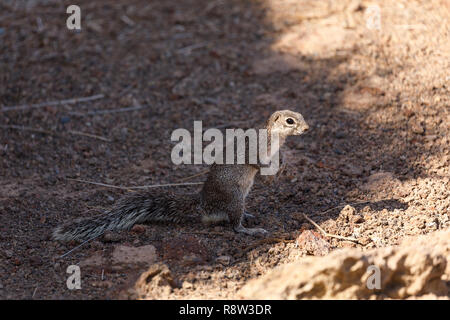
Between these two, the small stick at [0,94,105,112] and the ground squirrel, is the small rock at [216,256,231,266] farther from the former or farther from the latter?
the small stick at [0,94,105,112]

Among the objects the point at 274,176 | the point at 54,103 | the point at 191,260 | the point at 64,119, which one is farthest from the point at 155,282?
the point at 54,103

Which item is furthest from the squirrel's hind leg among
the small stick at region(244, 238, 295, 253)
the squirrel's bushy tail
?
the squirrel's bushy tail

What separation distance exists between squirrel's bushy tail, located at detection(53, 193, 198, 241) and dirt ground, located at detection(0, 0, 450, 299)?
90 millimetres

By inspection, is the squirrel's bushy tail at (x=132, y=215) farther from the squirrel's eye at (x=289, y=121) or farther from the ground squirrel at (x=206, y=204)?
the squirrel's eye at (x=289, y=121)

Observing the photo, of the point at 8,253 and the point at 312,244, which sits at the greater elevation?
the point at 312,244

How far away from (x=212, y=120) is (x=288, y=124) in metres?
2.09

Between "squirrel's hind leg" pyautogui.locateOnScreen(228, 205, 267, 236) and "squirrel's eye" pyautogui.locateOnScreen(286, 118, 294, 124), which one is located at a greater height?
"squirrel's eye" pyautogui.locateOnScreen(286, 118, 294, 124)

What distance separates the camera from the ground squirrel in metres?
4.62

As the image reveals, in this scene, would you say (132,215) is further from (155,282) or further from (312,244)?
(312,244)

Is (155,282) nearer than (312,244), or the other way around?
(155,282)

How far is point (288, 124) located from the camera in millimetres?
4680

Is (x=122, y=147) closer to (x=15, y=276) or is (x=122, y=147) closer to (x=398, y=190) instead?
(x=15, y=276)

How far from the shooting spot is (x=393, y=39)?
7.06m

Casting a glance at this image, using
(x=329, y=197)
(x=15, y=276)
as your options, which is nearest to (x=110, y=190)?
(x=15, y=276)
